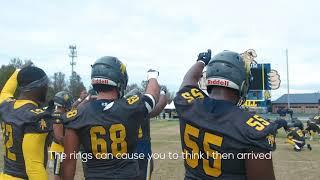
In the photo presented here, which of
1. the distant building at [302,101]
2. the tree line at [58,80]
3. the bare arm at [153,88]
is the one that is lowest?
the distant building at [302,101]

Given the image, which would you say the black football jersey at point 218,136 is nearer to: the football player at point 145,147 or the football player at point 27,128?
the football player at point 27,128

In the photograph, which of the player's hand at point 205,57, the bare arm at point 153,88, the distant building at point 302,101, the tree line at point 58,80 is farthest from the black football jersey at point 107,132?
the distant building at point 302,101

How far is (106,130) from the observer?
169 inches

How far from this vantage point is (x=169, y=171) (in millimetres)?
12570

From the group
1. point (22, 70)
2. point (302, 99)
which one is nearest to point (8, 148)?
point (22, 70)

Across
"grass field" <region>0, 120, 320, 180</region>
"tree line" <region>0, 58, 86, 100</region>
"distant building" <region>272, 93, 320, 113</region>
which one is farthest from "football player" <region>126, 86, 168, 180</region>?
"distant building" <region>272, 93, 320, 113</region>

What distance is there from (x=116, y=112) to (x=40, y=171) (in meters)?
1.01

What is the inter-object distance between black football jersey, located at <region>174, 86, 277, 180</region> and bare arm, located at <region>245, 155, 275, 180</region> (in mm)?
76

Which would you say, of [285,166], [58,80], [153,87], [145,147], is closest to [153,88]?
[153,87]

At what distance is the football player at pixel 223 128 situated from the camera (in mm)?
3270

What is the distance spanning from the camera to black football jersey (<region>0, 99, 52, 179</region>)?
4.70 metres

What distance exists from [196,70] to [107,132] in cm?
101

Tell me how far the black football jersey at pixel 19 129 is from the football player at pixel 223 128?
1.61 m

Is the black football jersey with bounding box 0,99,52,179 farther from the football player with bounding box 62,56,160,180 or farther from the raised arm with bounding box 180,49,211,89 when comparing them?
the raised arm with bounding box 180,49,211,89
